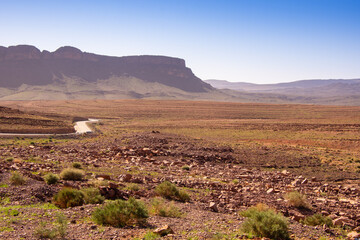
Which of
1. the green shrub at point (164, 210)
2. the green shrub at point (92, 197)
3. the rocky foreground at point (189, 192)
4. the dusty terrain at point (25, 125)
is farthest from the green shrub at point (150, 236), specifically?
the dusty terrain at point (25, 125)

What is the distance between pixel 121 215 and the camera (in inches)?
357

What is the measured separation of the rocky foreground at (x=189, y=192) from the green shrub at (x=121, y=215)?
0.35 meters

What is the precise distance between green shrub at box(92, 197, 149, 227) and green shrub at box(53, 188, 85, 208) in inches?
60.8

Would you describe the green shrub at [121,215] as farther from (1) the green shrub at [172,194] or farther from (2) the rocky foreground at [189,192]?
(1) the green shrub at [172,194]

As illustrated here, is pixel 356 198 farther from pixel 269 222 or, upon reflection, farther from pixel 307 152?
pixel 307 152

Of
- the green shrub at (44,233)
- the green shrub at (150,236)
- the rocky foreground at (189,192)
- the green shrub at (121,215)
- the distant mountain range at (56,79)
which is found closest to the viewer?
the green shrub at (44,233)

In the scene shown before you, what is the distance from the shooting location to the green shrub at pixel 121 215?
8961mm

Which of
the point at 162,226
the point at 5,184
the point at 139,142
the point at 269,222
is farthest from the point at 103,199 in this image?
the point at 139,142

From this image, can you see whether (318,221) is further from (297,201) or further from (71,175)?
(71,175)

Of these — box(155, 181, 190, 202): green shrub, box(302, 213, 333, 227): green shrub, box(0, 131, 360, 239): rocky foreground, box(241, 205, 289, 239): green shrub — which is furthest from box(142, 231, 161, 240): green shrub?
box(302, 213, 333, 227): green shrub

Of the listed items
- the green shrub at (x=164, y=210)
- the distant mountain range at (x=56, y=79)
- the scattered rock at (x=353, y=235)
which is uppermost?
the distant mountain range at (x=56, y=79)

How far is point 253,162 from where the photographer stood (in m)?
25.1

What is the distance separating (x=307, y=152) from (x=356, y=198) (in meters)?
16.1

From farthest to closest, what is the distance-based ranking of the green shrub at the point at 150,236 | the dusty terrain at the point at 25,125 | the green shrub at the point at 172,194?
the dusty terrain at the point at 25,125 → the green shrub at the point at 172,194 → the green shrub at the point at 150,236
